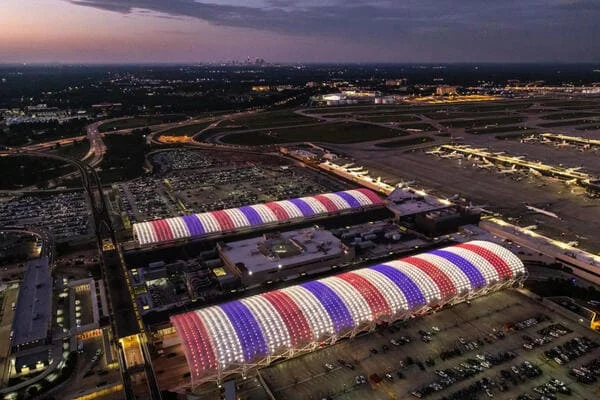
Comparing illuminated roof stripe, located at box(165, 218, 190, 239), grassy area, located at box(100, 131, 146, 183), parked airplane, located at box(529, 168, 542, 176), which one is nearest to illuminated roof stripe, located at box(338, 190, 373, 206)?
illuminated roof stripe, located at box(165, 218, 190, 239)

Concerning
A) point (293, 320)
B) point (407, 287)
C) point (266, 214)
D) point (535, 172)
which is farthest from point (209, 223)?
point (535, 172)

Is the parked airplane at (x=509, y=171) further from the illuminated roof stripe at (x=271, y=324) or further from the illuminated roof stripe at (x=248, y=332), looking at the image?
the illuminated roof stripe at (x=248, y=332)

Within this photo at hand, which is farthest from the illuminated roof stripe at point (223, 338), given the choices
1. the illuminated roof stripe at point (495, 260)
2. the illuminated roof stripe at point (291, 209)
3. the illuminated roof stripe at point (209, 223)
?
the illuminated roof stripe at point (495, 260)

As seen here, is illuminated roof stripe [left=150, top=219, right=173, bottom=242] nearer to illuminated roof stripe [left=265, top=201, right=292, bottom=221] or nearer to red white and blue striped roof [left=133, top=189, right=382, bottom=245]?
red white and blue striped roof [left=133, top=189, right=382, bottom=245]

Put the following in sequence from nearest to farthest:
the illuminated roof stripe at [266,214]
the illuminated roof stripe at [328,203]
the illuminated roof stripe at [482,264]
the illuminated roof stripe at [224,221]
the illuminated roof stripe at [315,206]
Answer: the illuminated roof stripe at [482,264] < the illuminated roof stripe at [224,221] < the illuminated roof stripe at [266,214] < the illuminated roof stripe at [315,206] < the illuminated roof stripe at [328,203]

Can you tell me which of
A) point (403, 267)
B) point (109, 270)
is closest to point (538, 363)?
point (403, 267)
